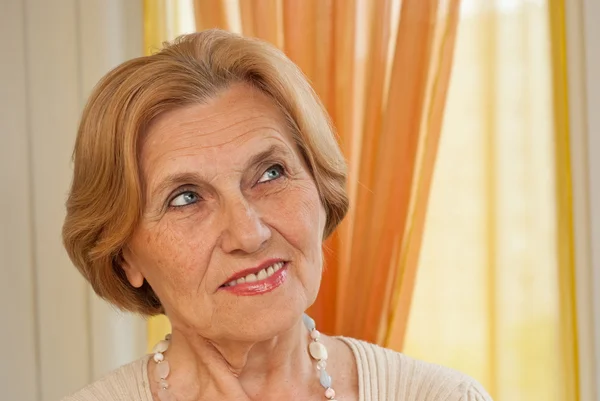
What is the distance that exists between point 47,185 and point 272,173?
119 centimetres

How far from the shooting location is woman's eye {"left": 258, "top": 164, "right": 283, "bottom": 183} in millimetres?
1737

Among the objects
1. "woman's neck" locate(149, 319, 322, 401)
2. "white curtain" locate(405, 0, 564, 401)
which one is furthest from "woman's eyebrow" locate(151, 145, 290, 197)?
"white curtain" locate(405, 0, 564, 401)

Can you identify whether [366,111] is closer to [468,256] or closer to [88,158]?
[468,256]

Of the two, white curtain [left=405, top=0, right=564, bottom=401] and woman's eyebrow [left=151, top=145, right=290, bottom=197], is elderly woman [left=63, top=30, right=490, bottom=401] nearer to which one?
woman's eyebrow [left=151, top=145, right=290, bottom=197]

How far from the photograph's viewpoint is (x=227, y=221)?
1.65m

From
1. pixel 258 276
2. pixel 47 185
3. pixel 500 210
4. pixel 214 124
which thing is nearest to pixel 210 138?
pixel 214 124

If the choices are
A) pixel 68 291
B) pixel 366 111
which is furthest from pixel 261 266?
pixel 68 291

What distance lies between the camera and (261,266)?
1.64 meters

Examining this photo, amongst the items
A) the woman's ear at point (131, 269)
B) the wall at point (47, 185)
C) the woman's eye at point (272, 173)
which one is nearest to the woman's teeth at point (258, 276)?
the woman's eye at point (272, 173)

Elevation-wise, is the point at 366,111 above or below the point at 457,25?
below

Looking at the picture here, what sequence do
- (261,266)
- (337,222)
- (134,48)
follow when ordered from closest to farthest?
(261,266), (337,222), (134,48)

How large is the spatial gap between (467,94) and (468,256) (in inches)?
17.1

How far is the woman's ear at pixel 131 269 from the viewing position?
1.84 m

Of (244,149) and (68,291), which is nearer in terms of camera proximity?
(244,149)
